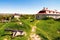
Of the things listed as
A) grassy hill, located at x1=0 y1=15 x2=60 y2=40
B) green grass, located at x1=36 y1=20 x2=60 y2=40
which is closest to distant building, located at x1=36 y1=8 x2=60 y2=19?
grassy hill, located at x1=0 y1=15 x2=60 y2=40

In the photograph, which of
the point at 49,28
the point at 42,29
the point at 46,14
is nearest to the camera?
the point at 42,29

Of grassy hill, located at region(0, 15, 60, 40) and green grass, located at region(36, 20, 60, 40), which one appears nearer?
grassy hill, located at region(0, 15, 60, 40)

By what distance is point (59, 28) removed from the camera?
5034cm

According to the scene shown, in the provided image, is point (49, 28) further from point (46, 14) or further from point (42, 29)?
point (46, 14)

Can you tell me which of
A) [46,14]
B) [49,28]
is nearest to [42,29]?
[49,28]

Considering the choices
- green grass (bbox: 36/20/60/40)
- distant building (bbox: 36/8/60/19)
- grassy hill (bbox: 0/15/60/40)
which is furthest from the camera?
distant building (bbox: 36/8/60/19)

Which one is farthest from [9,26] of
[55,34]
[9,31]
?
[55,34]

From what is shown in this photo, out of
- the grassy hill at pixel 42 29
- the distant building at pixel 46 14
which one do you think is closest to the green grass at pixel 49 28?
the grassy hill at pixel 42 29

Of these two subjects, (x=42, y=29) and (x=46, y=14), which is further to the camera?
(x=46, y=14)

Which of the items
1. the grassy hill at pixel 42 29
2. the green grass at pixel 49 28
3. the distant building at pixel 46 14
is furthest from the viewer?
the distant building at pixel 46 14

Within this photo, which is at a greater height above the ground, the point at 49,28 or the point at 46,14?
the point at 46,14

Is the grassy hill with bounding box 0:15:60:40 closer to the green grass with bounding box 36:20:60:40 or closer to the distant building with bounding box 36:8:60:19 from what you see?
the green grass with bounding box 36:20:60:40

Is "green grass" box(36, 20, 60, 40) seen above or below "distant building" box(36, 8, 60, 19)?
below

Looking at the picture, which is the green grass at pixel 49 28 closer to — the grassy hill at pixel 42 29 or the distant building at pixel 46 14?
the grassy hill at pixel 42 29
